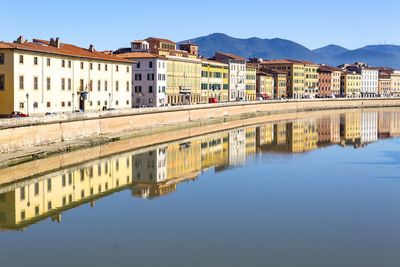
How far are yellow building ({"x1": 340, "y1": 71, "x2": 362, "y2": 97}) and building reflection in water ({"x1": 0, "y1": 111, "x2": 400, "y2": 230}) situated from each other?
10550 cm

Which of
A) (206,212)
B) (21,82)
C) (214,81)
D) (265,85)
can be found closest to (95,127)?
(21,82)

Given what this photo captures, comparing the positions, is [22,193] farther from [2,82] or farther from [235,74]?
[235,74]

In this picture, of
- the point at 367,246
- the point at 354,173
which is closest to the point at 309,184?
the point at 354,173

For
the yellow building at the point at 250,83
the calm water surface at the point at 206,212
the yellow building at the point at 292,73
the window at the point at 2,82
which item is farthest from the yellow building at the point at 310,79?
the window at the point at 2,82

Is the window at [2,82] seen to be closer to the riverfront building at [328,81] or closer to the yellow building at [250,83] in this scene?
the yellow building at [250,83]

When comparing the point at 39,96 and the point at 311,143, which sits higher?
the point at 39,96

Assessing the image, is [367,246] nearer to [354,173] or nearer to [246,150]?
[354,173]

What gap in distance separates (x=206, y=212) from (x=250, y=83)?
10726cm

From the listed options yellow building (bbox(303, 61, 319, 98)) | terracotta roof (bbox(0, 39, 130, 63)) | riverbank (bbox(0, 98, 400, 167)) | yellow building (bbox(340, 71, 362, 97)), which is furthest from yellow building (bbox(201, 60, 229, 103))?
yellow building (bbox(340, 71, 362, 97))

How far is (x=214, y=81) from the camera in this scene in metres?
116

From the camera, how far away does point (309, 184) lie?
38.7 metres

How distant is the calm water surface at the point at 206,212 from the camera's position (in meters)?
23.2

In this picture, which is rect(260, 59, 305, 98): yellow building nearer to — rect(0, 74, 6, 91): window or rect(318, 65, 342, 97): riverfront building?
rect(318, 65, 342, 97): riverfront building

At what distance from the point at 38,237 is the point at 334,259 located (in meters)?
11.6
